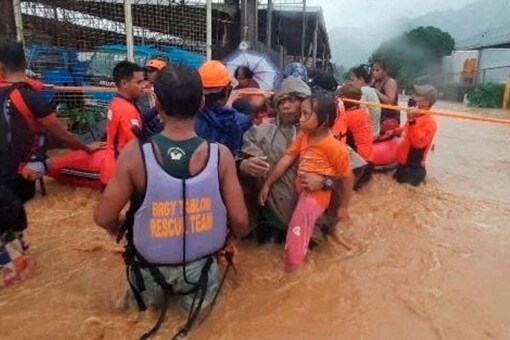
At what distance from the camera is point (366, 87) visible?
19.2 feet

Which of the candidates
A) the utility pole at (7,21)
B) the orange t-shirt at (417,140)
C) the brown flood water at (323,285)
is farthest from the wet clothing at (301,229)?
the utility pole at (7,21)

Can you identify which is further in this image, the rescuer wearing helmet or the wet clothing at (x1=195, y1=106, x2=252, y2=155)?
the wet clothing at (x1=195, y1=106, x2=252, y2=155)

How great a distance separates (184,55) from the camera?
26.6 ft

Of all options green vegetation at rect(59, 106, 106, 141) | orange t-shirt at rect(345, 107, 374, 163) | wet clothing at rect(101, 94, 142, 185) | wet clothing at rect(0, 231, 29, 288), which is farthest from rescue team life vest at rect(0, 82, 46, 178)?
orange t-shirt at rect(345, 107, 374, 163)

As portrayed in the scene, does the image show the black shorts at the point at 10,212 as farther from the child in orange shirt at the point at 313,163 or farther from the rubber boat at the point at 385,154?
the rubber boat at the point at 385,154

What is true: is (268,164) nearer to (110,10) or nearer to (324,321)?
(324,321)

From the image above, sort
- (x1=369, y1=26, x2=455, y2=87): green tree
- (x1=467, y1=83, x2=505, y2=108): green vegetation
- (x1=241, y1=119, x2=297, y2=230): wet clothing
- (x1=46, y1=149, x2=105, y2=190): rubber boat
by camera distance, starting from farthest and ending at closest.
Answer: (x1=369, y1=26, x2=455, y2=87): green tree
(x1=467, y1=83, x2=505, y2=108): green vegetation
(x1=46, y1=149, x2=105, y2=190): rubber boat
(x1=241, y1=119, x2=297, y2=230): wet clothing

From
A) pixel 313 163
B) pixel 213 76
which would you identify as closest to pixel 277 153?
pixel 313 163

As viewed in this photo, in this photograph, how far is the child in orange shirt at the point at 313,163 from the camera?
3129 millimetres

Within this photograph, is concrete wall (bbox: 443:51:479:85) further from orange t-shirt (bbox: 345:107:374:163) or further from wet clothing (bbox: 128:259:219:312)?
wet clothing (bbox: 128:259:219:312)

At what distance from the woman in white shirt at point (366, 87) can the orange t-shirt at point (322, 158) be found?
8.49ft

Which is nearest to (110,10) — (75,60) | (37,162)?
(75,60)

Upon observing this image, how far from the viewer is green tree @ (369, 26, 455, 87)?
44.2m

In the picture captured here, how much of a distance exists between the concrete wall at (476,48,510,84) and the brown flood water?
32975 millimetres
